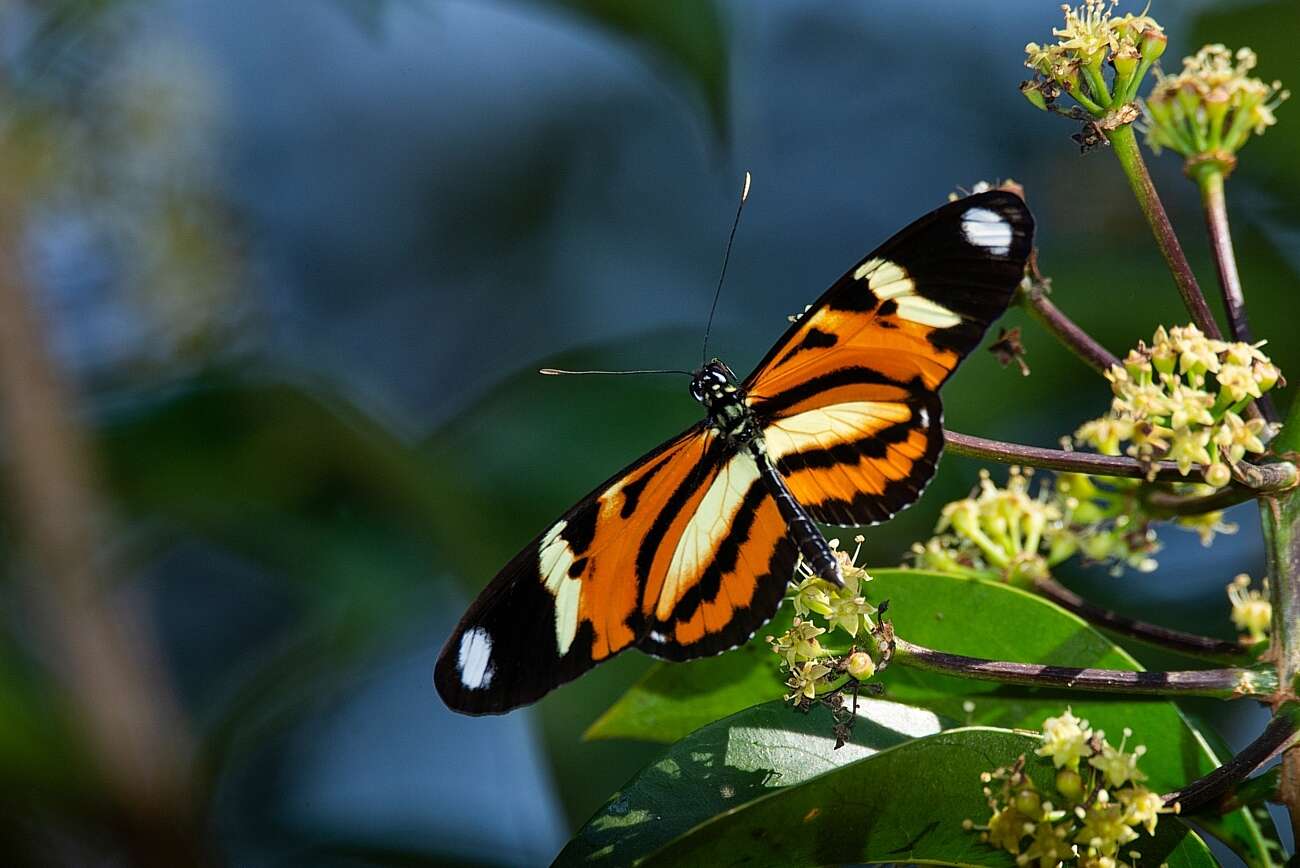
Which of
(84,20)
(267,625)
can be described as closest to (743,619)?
(84,20)

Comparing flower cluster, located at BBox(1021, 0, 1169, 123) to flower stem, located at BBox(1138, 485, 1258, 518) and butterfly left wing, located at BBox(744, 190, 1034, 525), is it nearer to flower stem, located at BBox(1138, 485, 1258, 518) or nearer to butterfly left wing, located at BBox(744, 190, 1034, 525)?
butterfly left wing, located at BBox(744, 190, 1034, 525)

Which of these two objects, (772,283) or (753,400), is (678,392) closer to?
(753,400)

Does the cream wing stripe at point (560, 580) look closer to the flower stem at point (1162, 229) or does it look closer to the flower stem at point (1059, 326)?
the flower stem at point (1059, 326)

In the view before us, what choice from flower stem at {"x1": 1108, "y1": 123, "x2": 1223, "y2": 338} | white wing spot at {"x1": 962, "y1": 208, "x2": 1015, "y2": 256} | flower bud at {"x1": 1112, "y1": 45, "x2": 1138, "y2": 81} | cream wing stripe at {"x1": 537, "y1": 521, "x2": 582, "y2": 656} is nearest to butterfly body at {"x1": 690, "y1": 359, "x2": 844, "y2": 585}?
cream wing stripe at {"x1": 537, "y1": 521, "x2": 582, "y2": 656}

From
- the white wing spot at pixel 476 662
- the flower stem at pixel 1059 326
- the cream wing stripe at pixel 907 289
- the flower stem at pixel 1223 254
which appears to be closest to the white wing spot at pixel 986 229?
the cream wing stripe at pixel 907 289

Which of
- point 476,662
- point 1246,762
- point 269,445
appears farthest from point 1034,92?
point 269,445

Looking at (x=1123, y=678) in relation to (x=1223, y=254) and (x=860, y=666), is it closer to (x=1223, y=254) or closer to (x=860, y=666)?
(x=860, y=666)
